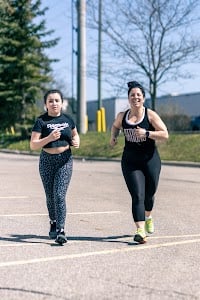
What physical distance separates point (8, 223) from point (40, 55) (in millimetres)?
33989

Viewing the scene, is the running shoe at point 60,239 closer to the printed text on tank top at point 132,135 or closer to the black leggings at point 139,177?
the black leggings at point 139,177

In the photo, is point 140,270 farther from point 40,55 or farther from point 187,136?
point 40,55

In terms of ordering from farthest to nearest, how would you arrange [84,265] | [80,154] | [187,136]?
[80,154] < [187,136] < [84,265]

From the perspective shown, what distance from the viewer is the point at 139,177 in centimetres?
718

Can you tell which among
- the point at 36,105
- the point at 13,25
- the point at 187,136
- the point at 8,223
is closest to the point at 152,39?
the point at 187,136

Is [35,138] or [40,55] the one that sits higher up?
[40,55]

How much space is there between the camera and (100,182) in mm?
15234

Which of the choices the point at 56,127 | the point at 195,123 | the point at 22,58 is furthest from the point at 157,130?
the point at 195,123

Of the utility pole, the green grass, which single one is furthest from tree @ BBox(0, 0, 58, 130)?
the green grass

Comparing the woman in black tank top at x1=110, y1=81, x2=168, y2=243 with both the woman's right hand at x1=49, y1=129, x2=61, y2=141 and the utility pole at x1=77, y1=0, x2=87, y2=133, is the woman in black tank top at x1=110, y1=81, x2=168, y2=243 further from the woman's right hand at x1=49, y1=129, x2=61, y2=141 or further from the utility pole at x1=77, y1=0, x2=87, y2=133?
the utility pole at x1=77, y1=0, x2=87, y2=133

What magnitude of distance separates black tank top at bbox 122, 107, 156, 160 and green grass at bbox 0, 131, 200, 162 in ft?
48.3

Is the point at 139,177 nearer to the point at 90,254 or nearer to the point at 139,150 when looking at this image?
the point at 139,150

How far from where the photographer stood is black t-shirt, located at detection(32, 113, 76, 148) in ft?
23.1

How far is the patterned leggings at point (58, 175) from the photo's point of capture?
23.2 ft
